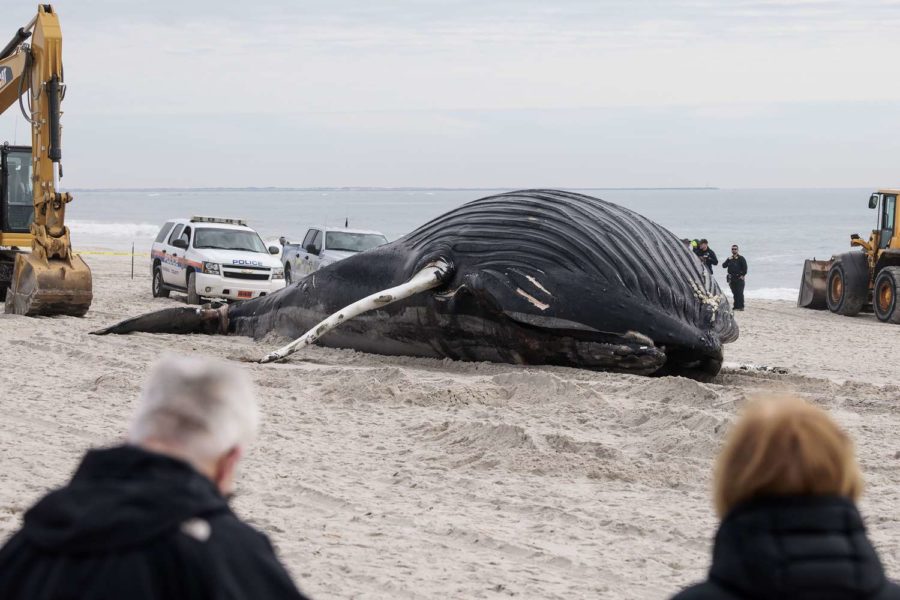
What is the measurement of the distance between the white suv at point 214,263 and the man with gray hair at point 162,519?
17.8 meters

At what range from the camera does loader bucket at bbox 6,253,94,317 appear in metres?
15.9

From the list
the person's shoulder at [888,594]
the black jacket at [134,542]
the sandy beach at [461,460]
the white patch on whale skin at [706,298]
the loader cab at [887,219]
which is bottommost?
the sandy beach at [461,460]

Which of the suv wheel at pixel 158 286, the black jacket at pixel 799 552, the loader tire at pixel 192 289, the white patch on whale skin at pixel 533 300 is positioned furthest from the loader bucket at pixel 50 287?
the black jacket at pixel 799 552

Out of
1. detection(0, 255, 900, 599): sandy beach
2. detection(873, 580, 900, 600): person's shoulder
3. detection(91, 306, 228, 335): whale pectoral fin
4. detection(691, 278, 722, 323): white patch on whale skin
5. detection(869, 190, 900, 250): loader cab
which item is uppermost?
detection(869, 190, 900, 250): loader cab

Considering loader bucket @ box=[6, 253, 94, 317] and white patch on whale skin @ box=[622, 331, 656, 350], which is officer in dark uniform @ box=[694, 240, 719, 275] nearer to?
loader bucket @ box=[6, 253, 94, 317]

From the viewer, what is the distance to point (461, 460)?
25.6 feet

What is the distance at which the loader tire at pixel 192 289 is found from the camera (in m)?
20.7

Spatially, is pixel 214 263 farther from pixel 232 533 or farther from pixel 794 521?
pixel 794 521

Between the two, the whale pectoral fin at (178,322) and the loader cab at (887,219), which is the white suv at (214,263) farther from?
the loader cab at (887,219)

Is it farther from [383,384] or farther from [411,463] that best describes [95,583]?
[383,384]

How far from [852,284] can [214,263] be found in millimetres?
13311

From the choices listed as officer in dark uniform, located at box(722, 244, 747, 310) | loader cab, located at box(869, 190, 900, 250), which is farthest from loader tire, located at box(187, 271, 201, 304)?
loader cab, located at box(869, 190, 900, 250)

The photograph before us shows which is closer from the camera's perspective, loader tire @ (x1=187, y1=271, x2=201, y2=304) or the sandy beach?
the sandy beach

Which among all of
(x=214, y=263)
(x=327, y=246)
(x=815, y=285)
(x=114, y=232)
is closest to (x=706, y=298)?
(x=214, y=263)
